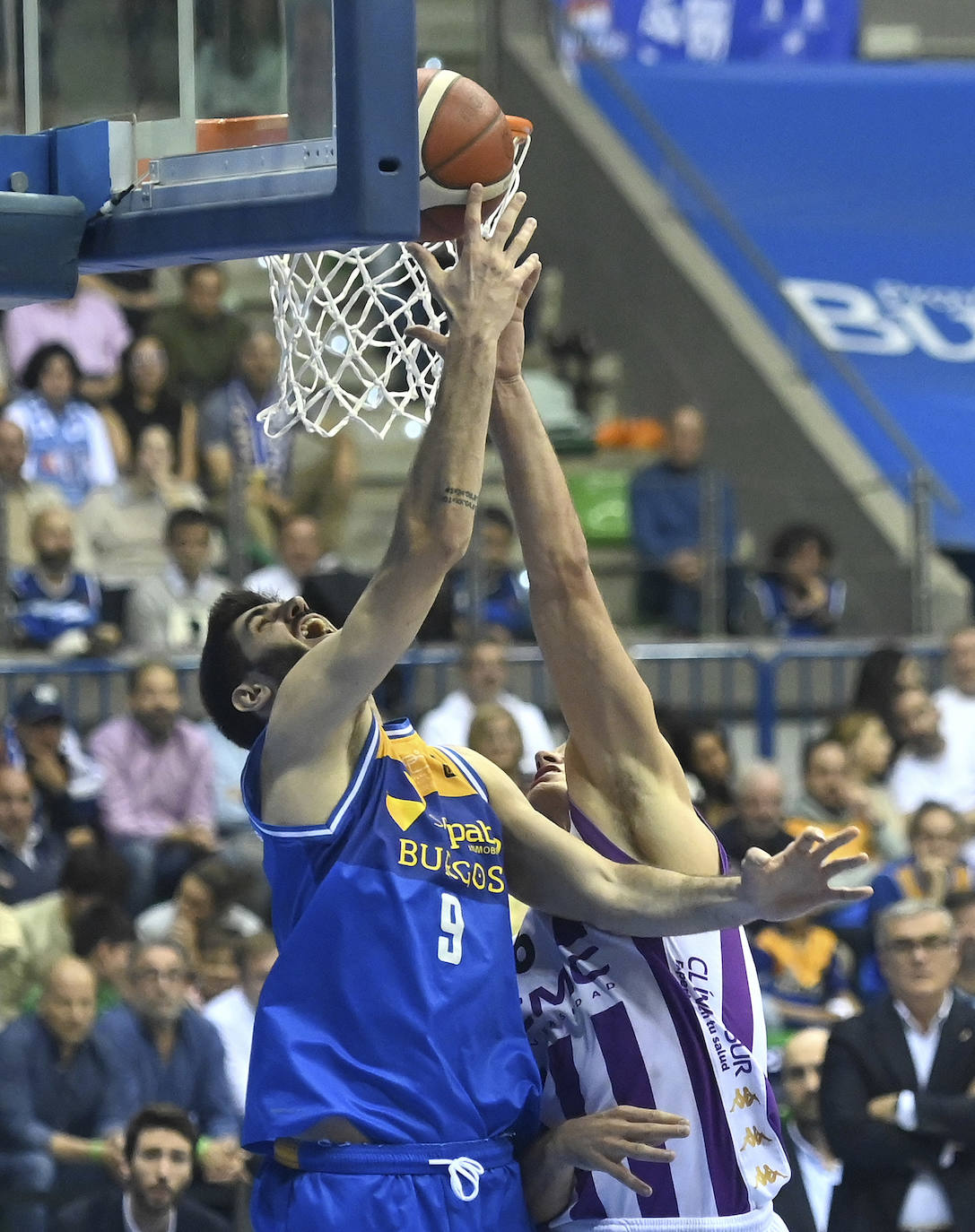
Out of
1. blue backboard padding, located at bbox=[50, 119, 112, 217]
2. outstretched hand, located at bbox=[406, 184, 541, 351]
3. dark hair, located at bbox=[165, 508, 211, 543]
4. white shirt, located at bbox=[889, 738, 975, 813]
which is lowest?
white shirt, located at bbox=[889, 738, 975, 813]


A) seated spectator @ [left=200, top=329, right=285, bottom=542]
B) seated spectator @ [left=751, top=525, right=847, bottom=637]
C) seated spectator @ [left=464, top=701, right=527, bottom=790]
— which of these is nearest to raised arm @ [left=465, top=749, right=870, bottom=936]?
seated spectator @ [left=464, top=701, right=527, bottom=790]

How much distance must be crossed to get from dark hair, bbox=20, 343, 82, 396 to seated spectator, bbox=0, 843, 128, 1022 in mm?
3061

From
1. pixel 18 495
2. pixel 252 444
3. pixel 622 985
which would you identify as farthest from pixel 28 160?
pixel 252 444

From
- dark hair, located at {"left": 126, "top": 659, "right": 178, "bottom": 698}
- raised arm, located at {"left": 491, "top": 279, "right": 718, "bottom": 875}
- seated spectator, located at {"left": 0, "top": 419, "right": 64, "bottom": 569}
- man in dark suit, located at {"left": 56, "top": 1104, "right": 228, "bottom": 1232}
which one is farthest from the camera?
seated spectator, located at {"left": 0, "top": 419, "right": 64, "bottom": 569}

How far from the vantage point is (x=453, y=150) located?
4.04 metres

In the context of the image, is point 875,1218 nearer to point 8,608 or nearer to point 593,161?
point 8,608

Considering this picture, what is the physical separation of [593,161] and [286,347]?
10104 mm

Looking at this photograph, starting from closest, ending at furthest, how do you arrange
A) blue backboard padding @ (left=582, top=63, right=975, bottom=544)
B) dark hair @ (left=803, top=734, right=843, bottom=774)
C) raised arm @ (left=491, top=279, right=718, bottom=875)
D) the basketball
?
the basketball → raised arm @ (left=491, top=279, right=718, bottom=875) → dark hair @ (left=803, top=734, right=843, bottom=774) → blue backboard padding @ (left=582, top=63, right=975, bottom=544)

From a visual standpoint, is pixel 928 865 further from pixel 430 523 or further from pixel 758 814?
pixel 430 523

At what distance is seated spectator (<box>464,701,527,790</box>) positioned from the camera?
8.52 m

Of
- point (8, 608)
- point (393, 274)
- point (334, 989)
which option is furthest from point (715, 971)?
point (8, 608)

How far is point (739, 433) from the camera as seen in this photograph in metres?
13.4

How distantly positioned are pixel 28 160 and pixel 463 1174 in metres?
1.99

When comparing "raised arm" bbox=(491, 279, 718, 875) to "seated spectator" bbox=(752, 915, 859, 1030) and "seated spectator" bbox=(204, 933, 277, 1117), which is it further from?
"seated spectator" bbox=(752, 915, 859, 1030)
